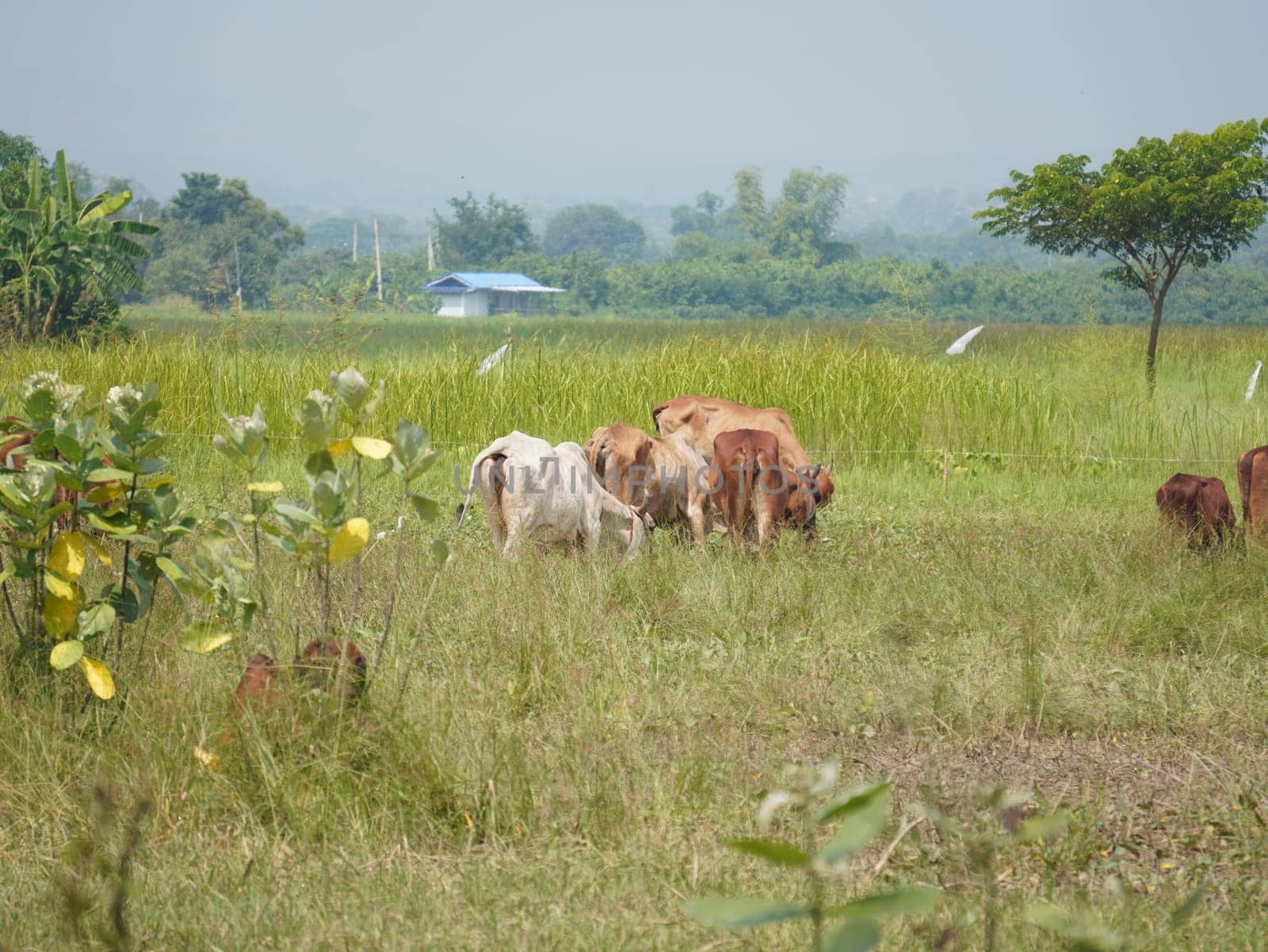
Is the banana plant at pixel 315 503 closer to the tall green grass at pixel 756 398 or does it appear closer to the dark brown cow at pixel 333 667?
the dark brown cow at pixel 333 667

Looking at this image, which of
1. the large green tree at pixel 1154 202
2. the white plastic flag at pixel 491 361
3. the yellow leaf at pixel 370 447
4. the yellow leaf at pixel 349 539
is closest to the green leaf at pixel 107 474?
the yellow leaf at pixel 349 539

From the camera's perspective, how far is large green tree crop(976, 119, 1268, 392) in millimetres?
17875

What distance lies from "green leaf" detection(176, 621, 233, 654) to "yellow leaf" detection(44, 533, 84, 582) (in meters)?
0.41

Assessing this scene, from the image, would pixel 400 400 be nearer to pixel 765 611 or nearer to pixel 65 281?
pixel 765 611

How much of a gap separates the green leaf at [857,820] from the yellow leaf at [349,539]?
212 cm

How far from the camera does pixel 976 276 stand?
71.9 metres

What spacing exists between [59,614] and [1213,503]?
4.91 m

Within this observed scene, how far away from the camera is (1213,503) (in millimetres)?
6281

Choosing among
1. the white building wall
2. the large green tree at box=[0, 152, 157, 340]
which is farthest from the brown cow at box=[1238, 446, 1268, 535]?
the white building wall

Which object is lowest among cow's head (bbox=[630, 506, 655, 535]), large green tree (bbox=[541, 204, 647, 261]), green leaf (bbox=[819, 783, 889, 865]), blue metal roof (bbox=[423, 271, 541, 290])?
cow's head (bbox=[630, 506, 655, 535])

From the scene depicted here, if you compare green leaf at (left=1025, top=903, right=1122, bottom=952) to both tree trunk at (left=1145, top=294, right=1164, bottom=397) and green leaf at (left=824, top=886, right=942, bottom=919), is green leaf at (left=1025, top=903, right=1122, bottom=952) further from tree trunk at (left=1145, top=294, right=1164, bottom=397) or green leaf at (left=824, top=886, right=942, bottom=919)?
tree trunk at (left=1145, top=294, right=1164, bottom=397)

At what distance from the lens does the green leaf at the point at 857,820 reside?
1.28 meters

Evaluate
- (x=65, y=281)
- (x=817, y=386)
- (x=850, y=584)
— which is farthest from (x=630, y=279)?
(x=850, y=584)

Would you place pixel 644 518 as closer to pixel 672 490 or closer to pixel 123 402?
pixel 672 490
